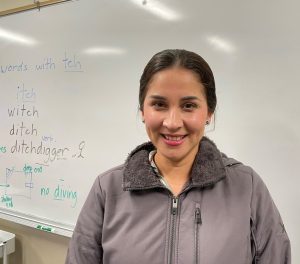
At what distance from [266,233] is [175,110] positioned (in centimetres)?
39

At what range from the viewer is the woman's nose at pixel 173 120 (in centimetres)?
76

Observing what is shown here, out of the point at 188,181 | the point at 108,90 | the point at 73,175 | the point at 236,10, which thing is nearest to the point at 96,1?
the point at 108,90

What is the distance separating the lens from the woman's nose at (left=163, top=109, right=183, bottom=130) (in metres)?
0.76

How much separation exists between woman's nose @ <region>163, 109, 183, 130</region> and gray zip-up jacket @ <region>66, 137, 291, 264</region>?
15 centimetres

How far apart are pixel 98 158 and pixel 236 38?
2.67 feet

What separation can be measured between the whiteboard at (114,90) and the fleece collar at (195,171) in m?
0.33

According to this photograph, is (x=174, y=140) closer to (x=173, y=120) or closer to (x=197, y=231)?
(x=173, y=120)

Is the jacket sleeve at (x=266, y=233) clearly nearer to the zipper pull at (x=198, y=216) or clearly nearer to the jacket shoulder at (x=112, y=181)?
the zipper pull at (x=198, y=216)

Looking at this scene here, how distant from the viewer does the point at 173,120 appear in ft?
2.49

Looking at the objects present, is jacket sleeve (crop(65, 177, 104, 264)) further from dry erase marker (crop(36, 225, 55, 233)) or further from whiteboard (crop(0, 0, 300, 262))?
dry erase marker (crop(36, 225, 55, 233))

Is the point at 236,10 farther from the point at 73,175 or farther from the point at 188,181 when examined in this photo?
the point at 73,175

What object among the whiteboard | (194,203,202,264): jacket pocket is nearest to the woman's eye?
(194,203,202,264): jacket pocket

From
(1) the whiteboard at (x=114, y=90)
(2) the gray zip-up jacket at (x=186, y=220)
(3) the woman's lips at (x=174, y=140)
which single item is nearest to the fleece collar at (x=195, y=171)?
(2) the gray zip-up jacket at (x=186, y=220)

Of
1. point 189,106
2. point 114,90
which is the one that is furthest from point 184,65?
point 114,90
